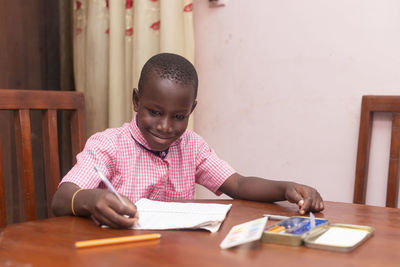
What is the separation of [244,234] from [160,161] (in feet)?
1.95

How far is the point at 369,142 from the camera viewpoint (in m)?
1.49

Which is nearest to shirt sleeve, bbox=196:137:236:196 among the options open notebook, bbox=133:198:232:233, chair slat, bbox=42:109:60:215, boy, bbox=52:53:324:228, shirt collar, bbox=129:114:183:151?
boy, bbox=52:53:324:228

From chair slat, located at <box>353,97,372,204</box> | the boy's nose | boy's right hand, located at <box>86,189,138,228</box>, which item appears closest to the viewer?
boy's right hand, located at <box>86,189,138,228</box>

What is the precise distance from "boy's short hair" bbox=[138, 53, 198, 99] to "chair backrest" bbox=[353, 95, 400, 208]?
63cm

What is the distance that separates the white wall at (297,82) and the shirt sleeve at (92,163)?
2.44 ft

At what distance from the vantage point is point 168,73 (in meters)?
1.10

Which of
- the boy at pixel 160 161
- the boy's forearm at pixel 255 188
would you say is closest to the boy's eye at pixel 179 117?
the boy at pixel 160 161

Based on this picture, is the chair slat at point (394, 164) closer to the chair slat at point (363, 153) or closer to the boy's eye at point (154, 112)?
the chair slat at point (363, 153)

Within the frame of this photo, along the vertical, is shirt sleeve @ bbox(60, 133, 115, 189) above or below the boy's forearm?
above

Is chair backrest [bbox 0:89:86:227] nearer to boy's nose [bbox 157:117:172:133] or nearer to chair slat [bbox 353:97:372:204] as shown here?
boy's nose [bbox 157:117:172:133]

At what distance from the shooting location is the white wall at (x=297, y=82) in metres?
1.49

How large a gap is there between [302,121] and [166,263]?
3.73ft

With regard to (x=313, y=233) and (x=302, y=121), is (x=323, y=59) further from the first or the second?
(x=313, y=233)

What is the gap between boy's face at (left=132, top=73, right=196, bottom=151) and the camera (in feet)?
3.54
